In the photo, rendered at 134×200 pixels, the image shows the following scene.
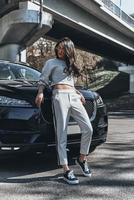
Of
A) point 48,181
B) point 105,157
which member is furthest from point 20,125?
point 105,157

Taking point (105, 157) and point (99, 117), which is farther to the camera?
point (105, 157)

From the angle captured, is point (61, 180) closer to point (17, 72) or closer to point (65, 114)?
point (65, 114)

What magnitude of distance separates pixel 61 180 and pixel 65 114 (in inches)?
29.3

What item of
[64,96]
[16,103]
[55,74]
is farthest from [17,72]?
[64,96]

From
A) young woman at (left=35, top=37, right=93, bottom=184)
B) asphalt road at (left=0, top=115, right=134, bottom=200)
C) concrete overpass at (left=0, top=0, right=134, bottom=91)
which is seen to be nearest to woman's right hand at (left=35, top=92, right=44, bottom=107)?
young woman at (left=35, top=37, right=93, bottom=184)

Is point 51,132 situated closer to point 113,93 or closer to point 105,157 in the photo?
point 105,157

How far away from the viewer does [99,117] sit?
6594mm

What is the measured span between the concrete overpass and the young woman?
18289 mm

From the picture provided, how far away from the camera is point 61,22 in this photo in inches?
1155

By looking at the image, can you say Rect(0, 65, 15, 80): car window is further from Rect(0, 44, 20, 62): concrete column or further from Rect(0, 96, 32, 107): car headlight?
Rect(0, 44, 20, 62): concrete column

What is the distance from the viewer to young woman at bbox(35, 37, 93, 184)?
5.62m

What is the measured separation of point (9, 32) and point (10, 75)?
1902cm

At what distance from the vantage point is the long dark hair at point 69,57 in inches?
224

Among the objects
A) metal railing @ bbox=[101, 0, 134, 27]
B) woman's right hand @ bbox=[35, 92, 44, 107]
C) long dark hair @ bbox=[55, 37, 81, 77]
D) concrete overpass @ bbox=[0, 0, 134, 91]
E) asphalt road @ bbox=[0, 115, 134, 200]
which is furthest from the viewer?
metal railing @ bbox=[101, 0, 134, 27]
